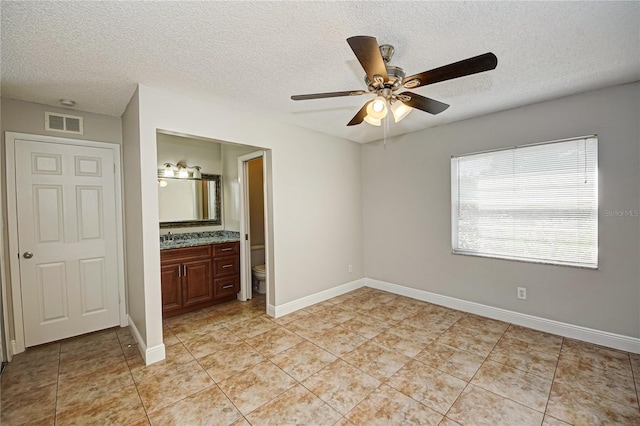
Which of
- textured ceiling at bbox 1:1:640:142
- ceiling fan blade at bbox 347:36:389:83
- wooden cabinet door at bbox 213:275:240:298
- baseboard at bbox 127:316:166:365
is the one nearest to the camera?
ceiling fan blade at bbox 347:36:389:83

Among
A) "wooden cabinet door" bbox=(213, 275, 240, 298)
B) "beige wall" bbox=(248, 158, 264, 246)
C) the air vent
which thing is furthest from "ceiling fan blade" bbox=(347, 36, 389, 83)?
"beige wall" bbox=(248, 158, 264, 246)

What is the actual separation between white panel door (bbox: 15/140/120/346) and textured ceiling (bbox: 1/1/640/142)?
63 centimetres

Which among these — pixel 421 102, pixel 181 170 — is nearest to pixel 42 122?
pixel 181 170

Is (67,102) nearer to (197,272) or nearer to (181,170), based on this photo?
(181,170)

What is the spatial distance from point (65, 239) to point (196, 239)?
4.58 feet

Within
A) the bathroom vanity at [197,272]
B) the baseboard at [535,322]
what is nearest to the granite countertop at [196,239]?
the bathroom vanity at [197,272]

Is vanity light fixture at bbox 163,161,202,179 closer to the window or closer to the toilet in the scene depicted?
the toilet

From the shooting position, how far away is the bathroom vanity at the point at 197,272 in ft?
11.0

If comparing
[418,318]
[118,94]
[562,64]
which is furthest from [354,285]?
[118,94]

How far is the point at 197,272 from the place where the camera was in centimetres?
359

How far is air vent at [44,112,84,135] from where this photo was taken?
2738mm

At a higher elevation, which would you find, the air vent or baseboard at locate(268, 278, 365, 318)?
the air vent

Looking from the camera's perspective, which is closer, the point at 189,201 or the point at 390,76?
the point at 390,76

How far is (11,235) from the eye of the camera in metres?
2.59
